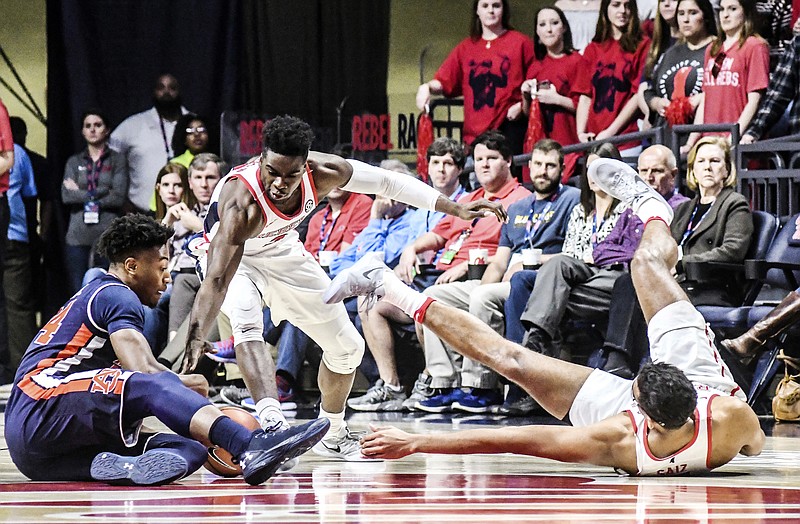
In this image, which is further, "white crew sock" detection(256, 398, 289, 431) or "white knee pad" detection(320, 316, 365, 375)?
"white knee pad" detection(320, 316, 365, 375)

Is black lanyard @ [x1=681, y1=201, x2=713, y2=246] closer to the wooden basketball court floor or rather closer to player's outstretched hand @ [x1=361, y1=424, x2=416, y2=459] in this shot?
the wooden basketball court floor

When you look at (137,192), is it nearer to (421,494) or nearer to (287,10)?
(287,10)

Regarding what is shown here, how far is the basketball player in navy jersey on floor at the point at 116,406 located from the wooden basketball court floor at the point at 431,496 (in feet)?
0.27

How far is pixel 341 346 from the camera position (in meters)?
4.97

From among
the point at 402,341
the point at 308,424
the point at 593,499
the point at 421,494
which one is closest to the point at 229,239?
the point at 308,424

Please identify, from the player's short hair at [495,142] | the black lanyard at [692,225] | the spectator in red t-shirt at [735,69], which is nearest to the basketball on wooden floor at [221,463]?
the black lanyard at [692,225]

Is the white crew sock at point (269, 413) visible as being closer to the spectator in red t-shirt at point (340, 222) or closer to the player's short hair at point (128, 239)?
the player's short hair at point (128, 239)

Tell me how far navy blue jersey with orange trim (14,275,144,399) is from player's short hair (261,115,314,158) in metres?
0.77

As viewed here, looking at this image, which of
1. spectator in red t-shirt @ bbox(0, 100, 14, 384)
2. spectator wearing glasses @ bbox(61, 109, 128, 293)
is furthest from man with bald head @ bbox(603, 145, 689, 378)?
spectator in red t-shirt @ bbox(0, 100, 14, 384)

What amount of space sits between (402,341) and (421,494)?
391 centimetres

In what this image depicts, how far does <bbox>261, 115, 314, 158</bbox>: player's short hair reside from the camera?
433cm

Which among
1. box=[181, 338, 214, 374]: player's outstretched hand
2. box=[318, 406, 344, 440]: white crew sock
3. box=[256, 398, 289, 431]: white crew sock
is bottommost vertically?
box=[318, 406, 344, 440]: white crew sock

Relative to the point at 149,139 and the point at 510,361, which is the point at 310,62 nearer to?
the point at 149,139

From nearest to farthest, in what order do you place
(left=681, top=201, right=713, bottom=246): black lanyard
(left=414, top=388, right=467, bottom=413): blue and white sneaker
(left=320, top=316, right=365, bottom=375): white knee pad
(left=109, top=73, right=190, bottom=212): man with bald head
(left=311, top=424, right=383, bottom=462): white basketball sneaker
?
1. (left=311, top=424, right=383, bottom=462): white basketball sneaker
2. (left=320, top=316, right=365, bottom=375): white knee pad
3. (left=681, top=201, right=713, bottom=246): black lanyard
4. (left=414, top=388, right=467, bottom=413): blue and white sneaker
5. (left=109, top=73, right=190, bottom=212): man with bald head
